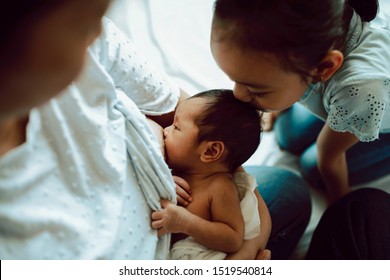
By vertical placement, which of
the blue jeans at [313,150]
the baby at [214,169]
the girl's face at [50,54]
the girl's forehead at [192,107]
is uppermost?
the girl's face at [50,54]

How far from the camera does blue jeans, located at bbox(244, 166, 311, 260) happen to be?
0.79 m

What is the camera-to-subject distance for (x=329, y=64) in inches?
24.4

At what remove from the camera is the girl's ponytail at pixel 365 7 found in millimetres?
715

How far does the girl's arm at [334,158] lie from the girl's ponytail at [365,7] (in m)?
0.25

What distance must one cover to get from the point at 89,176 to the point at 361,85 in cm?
49

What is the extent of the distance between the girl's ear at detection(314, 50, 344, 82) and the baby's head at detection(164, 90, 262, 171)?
0.13 metres

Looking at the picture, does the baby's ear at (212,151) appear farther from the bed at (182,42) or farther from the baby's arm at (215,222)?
the bed at (182,42)

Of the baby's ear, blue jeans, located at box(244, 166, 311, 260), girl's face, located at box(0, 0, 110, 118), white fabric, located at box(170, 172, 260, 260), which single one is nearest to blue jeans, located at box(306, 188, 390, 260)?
blue jeans, located at box(244, 166, 311, 260)

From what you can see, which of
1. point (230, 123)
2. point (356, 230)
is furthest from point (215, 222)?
point (356, 230)

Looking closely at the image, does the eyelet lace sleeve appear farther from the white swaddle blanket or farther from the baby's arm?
the white swaddle blanket

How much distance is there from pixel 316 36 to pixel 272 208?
0.37 metres

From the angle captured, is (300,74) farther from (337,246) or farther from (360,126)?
(337,246)

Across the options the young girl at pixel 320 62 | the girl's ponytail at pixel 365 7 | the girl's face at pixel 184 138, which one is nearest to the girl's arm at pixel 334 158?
the young girl at pixel 320 62

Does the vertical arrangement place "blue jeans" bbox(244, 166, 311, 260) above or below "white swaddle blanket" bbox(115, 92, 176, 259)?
below
